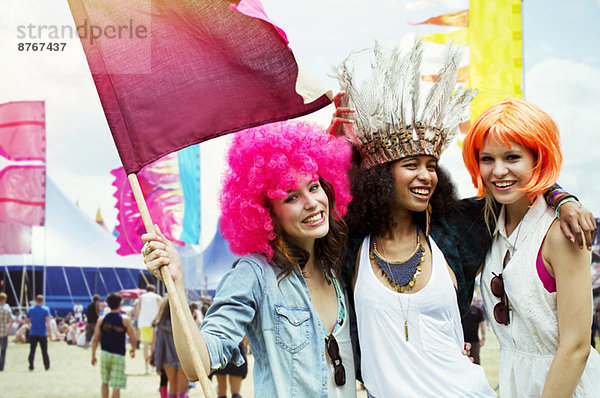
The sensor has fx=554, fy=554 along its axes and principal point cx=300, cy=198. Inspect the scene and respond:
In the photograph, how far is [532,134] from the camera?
239cm

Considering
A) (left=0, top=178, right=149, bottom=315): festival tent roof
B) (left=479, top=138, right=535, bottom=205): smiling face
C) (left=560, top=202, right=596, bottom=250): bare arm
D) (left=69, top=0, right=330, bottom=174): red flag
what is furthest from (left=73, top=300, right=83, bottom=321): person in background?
(left=560, top=202, right=596, bottom=250): bare arm

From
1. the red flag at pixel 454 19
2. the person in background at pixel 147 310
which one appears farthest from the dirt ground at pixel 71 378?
the red flag at pixel 454 19

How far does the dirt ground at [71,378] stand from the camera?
29.1 ft

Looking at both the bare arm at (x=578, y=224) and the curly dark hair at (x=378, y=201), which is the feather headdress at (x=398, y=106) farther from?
the bare arm at (x=578, y=224)

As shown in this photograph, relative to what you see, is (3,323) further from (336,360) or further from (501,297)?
(501,297)

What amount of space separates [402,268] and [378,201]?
35 centimetres

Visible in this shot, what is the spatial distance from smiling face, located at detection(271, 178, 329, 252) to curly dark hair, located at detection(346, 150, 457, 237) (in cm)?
36

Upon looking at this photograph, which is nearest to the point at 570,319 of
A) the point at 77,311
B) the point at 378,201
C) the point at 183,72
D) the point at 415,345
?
the point at 415,345

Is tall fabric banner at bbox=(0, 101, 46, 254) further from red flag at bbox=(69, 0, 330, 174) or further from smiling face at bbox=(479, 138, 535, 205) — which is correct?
smiling face at bbox=(479, 138, 535, 205)

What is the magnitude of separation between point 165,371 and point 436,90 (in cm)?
574

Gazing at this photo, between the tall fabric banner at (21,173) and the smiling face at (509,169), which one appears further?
the tall fabric banner at (21,173)

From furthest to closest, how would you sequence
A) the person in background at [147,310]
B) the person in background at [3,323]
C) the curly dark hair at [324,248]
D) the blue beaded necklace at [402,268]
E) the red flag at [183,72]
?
the person in background at [3,323] < the person in background at [147,310] < the blue beaded necklace at [402,268] < the curly dark hair at [324,248] < the red flag at [183,72]

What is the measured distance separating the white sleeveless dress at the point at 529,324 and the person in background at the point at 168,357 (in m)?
5.08

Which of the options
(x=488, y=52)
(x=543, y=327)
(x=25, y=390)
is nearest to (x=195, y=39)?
(x=543, y=327)
